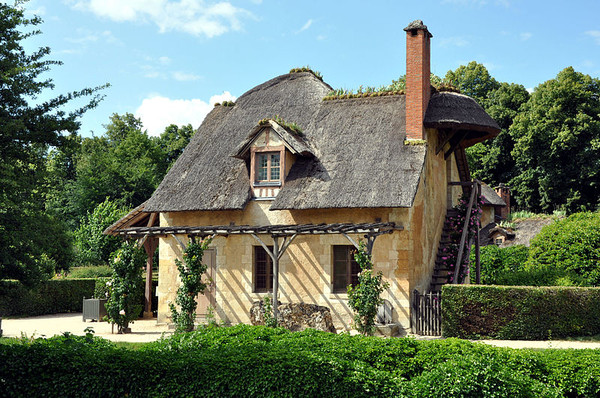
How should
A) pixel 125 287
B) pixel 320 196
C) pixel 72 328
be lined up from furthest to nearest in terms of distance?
pixel 72 328, pixel 320 196, pixel 125 287

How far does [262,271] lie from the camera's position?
63.6ft

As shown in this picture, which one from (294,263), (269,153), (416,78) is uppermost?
(416,78)

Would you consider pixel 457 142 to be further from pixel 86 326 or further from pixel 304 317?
pixel 86 326

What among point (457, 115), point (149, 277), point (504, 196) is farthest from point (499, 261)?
point (504, 196)

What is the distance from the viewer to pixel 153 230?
17.5 metres

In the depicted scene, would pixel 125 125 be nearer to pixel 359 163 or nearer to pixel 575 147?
pixel 575 147

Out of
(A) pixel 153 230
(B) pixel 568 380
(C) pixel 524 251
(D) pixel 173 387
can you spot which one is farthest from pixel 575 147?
(D) pixel 173 387

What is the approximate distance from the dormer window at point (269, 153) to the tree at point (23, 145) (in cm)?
779

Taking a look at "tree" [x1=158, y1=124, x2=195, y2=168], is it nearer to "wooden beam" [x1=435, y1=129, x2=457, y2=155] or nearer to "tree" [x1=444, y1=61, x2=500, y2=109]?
"tree" [x1=444, y1=61, x2=500, y2=109]

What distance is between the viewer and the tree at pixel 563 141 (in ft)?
148

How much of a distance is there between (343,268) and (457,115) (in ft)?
19.8

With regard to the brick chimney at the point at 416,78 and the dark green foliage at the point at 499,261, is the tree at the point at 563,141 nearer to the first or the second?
the dark green foliage at the point at 499,261

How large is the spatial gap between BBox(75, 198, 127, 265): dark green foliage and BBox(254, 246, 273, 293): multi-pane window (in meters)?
14.7

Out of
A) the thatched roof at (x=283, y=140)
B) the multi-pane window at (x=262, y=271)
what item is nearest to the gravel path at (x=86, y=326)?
the multi-pane window at (x=262, y=271)
